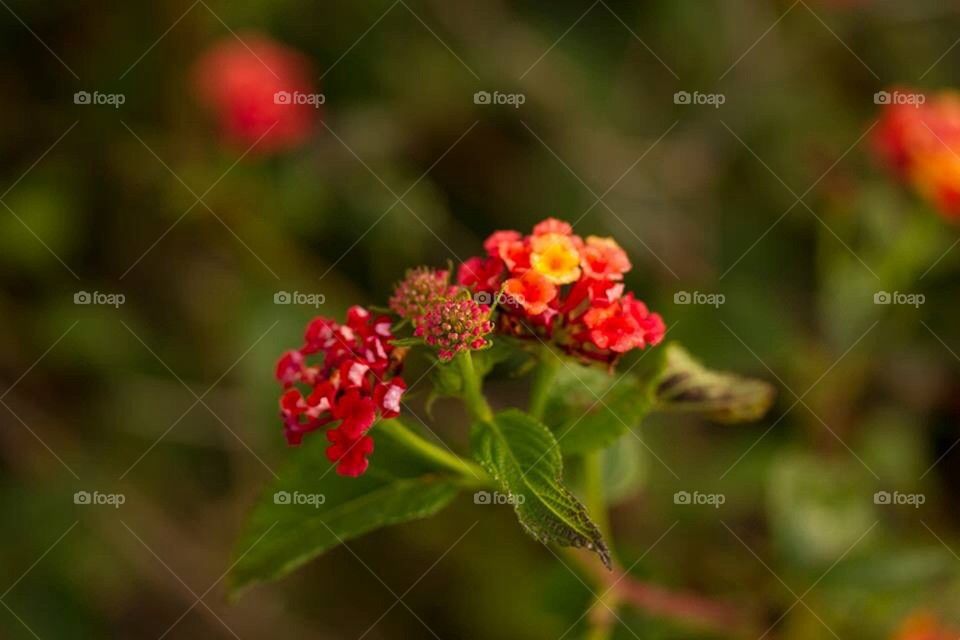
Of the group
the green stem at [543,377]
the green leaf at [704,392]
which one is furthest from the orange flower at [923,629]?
the green stem at [543,377]

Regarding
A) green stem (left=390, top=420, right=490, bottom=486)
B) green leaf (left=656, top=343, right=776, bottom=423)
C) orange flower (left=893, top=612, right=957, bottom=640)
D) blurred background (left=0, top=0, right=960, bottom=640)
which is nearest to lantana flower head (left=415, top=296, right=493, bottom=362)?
green stem (left=390, top=420, right=490, bottom=486)

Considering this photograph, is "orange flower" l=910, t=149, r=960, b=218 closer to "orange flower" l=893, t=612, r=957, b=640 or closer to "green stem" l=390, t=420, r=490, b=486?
"orange flower" l=893, t=612, r=957, b=640

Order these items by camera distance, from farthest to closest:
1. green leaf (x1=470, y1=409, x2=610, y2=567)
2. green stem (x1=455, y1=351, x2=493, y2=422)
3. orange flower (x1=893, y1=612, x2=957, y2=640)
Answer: orange flower (x1=893, y1=612, x2=957, y2=640) < green stem (x1=455, y1=351, x2=493, y2=422) < green leaf (x1=470, y1=409, x2=610, y2=567)

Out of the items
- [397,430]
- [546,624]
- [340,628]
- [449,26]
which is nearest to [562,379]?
[397,430]

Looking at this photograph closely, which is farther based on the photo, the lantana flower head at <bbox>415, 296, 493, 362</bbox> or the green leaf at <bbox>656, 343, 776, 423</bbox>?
the green leaf at <bbox>656, 343, 776, 423</bbox>

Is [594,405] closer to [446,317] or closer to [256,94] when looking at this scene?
[446,317]

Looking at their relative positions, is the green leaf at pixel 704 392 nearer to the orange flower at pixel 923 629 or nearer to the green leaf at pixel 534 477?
the green leaf at pixel 534 477

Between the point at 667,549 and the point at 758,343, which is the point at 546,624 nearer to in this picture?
the point at 667,549
